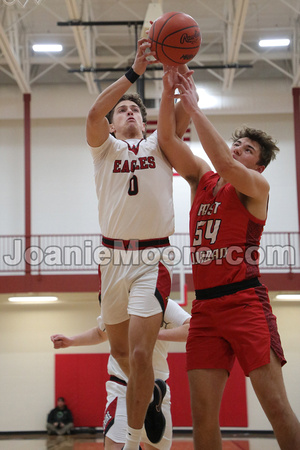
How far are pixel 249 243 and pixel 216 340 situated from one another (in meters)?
0.86

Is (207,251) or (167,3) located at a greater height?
(167,3)

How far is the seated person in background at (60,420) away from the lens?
17328 millimetres

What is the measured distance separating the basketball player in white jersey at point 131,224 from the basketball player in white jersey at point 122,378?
3.52 feet

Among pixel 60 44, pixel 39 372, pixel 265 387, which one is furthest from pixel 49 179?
pixel 265 387

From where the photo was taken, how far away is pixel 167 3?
17.8 metres

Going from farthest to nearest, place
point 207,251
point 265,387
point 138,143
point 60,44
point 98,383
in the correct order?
point 60,44 → point 98,383 → point 138,143 → point 207,251 → point 265,387

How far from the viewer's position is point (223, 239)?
4766mm

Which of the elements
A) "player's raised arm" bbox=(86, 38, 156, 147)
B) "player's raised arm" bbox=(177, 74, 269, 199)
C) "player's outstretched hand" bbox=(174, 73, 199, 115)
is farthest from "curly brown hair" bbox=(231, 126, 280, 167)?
"player's raised arm" bbox=(86, 38, 156, 147)

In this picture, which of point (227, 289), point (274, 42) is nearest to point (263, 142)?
point (227, 289)

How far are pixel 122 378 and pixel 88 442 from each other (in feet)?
34.3

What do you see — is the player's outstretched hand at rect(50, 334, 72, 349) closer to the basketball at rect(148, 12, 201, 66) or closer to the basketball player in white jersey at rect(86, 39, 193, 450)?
the basketball player in white jersey at rect(86, 39, 193, 450)

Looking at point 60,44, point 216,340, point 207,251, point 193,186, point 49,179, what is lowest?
point 216,340

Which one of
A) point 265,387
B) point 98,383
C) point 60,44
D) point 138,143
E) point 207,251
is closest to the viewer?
point 265,387

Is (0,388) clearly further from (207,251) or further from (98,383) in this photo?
(207,251)
